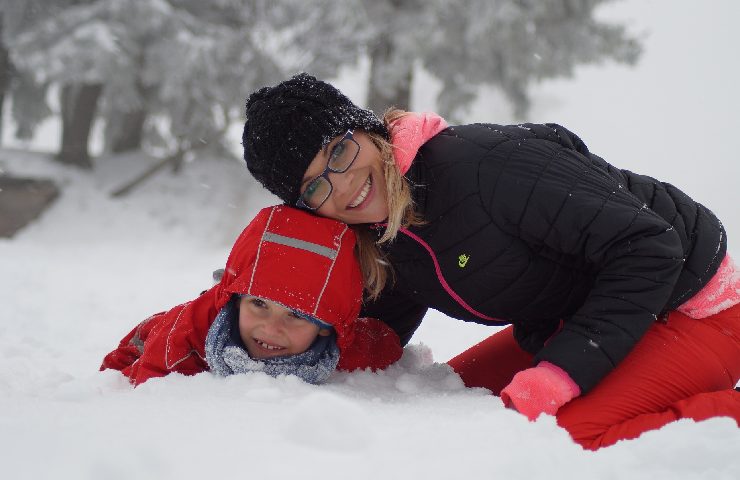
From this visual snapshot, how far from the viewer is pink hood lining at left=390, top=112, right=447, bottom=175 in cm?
200

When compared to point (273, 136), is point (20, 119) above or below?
below

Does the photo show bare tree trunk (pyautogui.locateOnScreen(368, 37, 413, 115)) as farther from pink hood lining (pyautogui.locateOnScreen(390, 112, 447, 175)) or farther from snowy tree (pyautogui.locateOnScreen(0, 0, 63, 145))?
pink hood lining (pyautogui.locateOnScreen(390, 112, 447, 175))

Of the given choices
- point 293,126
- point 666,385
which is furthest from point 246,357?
point 666,385

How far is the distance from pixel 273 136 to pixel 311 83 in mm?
234

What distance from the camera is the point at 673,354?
1970 mm

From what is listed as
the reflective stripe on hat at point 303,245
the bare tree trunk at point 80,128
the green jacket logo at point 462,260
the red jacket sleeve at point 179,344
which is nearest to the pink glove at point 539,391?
the green jacket logo at point 462,260

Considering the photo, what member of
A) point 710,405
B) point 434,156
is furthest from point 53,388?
point 710,405

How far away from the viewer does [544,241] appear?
6.42 feet

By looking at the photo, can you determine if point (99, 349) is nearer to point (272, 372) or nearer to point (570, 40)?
point (272, 372)

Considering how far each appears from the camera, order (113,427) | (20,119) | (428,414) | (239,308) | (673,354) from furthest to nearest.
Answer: (20,119) < (239,308) < (673,354) < (428,414) < (113,427)

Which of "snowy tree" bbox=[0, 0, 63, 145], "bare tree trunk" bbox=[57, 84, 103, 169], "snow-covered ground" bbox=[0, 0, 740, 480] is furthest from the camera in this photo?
"bare tree trunk" bbox=[57, 84, 103, 169]

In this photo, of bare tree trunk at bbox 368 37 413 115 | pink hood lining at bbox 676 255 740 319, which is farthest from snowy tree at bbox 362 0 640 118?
pink hood lining at bbox 676 255 740 319

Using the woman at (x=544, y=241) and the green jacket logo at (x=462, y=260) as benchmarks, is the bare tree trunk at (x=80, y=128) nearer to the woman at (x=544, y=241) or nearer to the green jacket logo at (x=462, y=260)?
the woman at (x=544, y=241)

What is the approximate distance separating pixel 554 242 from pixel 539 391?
451 millimetres
